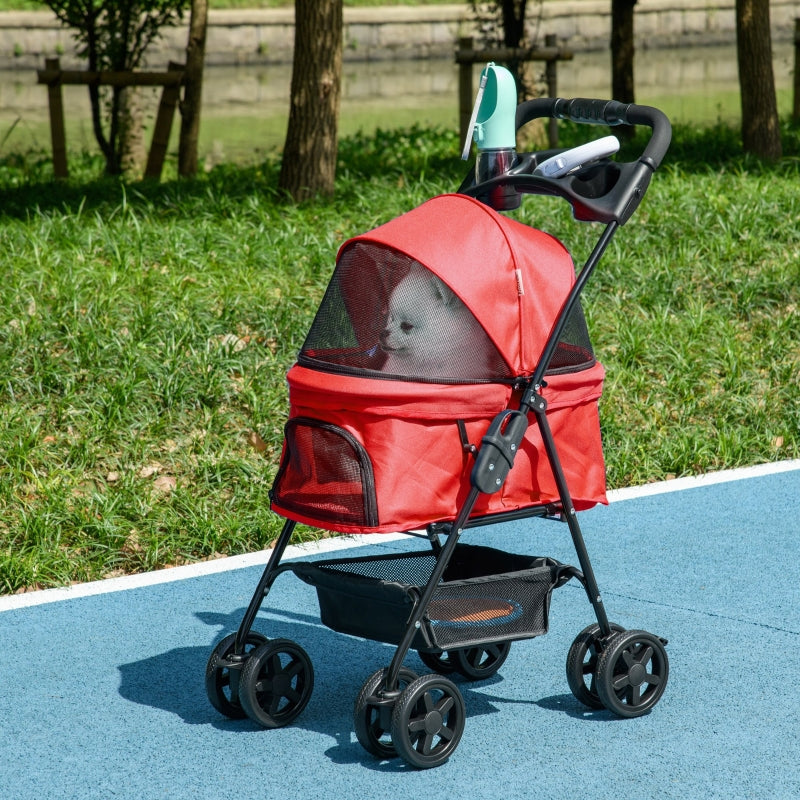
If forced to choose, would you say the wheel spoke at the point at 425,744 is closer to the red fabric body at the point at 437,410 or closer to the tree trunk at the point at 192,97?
the red fabric body at the point at 437,410

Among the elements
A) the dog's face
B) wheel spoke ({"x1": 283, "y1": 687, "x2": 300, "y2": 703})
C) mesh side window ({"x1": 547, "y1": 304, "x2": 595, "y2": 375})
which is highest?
the dog's face

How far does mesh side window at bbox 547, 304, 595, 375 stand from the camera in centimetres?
363

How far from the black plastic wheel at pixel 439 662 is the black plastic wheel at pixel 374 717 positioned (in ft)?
1.94

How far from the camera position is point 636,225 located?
346 inches


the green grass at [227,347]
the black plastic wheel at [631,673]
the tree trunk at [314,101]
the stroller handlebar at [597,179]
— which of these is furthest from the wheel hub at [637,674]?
the tree trunk at [314,101]

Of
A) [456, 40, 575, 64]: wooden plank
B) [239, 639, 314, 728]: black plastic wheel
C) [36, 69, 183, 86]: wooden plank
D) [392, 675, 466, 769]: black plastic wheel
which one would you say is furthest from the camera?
[456, 40, 575, 64]: wooden plank

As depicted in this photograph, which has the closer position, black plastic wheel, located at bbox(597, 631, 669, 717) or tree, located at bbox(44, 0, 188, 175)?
black plastic wheel, located at bbox(597, 631, 669, 717)

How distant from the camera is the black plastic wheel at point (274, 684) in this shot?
3.58 m

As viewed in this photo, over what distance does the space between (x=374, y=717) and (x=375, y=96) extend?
27.1 m

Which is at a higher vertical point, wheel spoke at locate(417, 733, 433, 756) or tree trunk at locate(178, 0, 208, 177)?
tree trunk at locate(178, 0, 208, 177)

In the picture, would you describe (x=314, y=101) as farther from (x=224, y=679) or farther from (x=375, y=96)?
(x=375, y=96)

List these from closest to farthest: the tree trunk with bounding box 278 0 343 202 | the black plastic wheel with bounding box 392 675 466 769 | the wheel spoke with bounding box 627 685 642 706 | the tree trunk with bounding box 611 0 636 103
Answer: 1. the black plastic wheel with bounding box 392 675 466 769
2. the wheel spoke with bounding box 627 685 642 706
3. the tree trunk with bounding box 278 0 343 202
4. the tree trunk with bounding box 611 0 636 103

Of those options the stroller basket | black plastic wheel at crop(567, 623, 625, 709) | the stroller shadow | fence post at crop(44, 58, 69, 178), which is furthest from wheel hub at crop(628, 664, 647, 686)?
fence post at crop(44, 58, 69, 178)

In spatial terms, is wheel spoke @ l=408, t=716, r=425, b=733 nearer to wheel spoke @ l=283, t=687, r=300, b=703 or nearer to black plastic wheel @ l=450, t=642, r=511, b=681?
wheel spoke @ l=283, t=687, r=300, b=703
